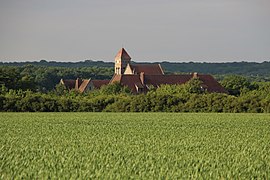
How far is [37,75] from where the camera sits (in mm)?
144125

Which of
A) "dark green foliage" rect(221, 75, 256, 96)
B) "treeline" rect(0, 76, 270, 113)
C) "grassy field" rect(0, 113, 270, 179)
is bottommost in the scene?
"dark green foliage" rect(221, 75, 256, 96)

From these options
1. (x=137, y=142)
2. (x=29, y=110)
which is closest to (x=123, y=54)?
(x=29, y=110)

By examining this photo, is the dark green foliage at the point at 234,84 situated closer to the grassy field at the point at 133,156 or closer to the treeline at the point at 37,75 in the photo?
the treeline at the point at 37,75

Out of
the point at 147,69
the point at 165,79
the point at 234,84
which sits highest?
the point at 147,69

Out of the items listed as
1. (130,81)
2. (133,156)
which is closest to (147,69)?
(130,81)

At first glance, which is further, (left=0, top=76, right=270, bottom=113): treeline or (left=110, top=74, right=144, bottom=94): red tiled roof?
(left=110, top=74, right=144, bottom=94): red tiled roof

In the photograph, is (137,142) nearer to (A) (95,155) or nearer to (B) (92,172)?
(A) (95,155)

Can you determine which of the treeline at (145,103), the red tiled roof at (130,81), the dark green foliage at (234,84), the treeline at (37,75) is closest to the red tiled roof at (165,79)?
the red tiled roof at (130,81)

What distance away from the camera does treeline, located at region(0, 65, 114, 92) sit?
81.1 m

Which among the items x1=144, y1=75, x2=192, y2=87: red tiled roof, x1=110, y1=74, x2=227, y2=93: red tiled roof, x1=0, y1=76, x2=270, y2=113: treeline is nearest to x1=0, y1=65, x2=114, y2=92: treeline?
x1=110, y1=74, x2=227, y2=93: red tiled roof

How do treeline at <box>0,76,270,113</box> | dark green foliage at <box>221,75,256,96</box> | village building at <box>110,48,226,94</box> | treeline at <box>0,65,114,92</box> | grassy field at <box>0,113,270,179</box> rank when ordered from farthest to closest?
dark green foliage at <box>221,75,256,96</box> → village building at <box>110,48,226,94</box> → treeline at <box>0,65,114,92</box> → treeline at <box>0,76,270,113</box> → grassy field at <box>0,113,270,179</box>

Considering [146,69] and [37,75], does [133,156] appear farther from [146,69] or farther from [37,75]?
[37,75]

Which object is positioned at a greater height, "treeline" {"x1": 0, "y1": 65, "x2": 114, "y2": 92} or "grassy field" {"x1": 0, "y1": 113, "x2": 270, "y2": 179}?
"grassy field" {"x1": 0, "y1": 113, "x2": 270, "y2": 179}

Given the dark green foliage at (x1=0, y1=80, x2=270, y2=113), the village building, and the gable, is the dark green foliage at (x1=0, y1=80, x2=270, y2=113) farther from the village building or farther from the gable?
the gable
